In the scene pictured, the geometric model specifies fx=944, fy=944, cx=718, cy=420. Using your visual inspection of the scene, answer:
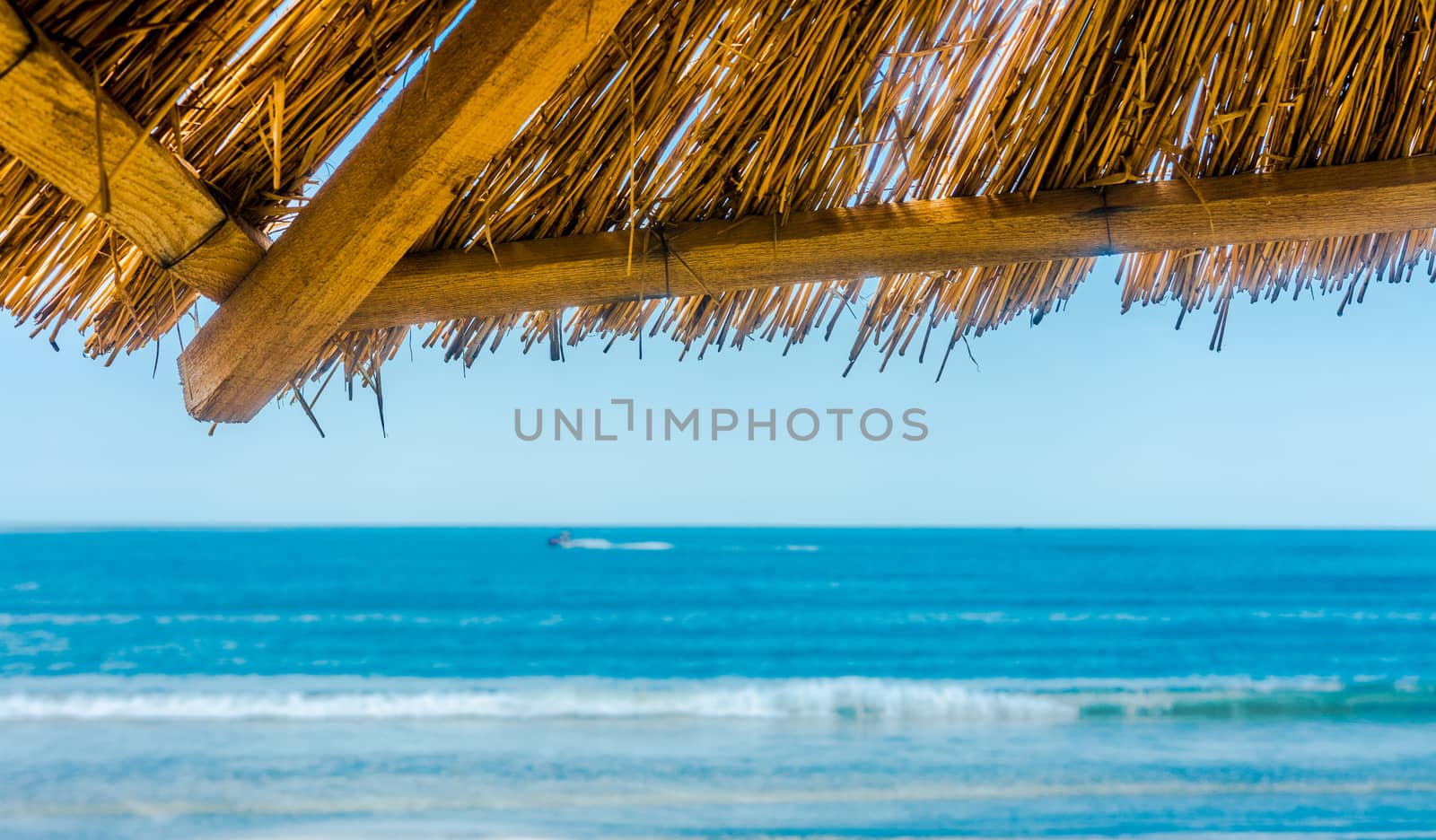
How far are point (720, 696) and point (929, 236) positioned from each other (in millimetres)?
9458

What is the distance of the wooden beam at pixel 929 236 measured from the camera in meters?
1.01

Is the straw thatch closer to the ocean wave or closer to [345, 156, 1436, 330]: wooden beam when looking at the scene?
[345, 156, 1436, 330]: wooden beam

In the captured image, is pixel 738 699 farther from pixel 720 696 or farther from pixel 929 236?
pixel 929 236

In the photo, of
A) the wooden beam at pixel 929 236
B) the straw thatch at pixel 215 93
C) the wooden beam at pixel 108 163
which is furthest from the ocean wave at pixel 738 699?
the wooden beam at pixel 108 163

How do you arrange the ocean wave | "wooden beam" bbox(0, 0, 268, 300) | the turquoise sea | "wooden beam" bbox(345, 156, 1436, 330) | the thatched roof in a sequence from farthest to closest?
the ocean wave → the turquoise sea → "wooden beam" bbox(345, 156, 1436, 330) → the thatched roof → "wooden beam" bbox(0, 0, 268, 300)

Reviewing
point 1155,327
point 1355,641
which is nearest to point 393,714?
point 1355,641

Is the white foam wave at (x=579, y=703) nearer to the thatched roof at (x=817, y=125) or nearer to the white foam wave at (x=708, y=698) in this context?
the white foam wave at (x=708, y=698)

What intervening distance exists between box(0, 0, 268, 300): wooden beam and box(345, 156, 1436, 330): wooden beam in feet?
0.61

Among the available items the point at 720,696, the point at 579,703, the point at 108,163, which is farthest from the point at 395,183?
the point at 720,696

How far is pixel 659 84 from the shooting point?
0.94 metres

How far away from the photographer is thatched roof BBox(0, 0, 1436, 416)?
89 cm

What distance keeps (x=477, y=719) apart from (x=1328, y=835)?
21.4 ft

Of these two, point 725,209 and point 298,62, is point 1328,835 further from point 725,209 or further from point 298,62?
point 298,62

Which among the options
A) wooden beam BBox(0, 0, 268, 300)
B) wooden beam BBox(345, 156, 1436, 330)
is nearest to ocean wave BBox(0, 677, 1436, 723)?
wooden beam BBox(345, 156, 1436, 330)
